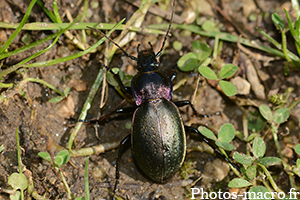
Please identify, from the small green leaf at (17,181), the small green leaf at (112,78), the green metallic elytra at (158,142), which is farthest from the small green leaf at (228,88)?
the small green leaf at (17,181)

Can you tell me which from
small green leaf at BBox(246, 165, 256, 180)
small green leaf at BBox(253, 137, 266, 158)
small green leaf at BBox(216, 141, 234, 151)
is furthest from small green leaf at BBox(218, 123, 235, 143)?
small green leaf at BBox(246, 165, 256, 180)

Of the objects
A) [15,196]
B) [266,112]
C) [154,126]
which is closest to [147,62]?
[154,126]

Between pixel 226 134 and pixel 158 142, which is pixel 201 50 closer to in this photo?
pixel 226 134

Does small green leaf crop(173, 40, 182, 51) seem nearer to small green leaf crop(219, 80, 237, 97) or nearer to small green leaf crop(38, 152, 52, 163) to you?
small green leaf crop(219, 80, 237, 97)

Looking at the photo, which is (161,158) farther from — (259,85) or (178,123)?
(259,85)

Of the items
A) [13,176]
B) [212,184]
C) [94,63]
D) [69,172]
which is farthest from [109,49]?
[212,184]

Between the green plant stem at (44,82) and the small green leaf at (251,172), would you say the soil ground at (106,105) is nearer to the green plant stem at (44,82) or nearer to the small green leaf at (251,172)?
the green plant stem at (44,82)
